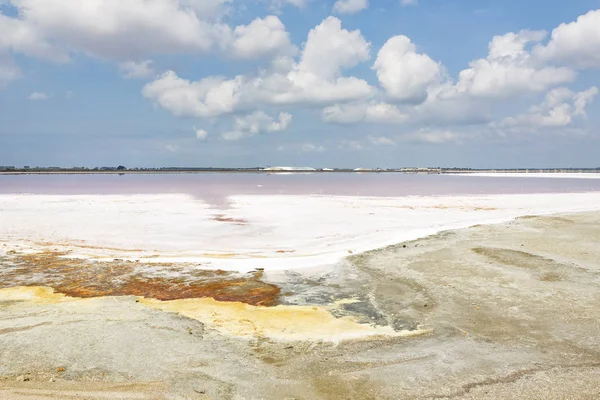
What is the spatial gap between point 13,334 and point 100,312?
1564mm

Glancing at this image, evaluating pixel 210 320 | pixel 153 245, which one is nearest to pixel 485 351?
pixel 210 320

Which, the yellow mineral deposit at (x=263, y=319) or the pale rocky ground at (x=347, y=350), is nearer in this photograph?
the pale rocky ground at (x=347, y=350)

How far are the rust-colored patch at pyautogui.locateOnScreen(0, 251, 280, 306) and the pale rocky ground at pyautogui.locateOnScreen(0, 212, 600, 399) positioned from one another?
881mm

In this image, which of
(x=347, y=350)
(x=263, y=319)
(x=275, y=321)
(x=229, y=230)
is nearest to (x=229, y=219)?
(x=229, y=230)

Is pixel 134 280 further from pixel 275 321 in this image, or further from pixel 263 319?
pixel 275 321

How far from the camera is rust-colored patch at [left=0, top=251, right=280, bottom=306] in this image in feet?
33.2

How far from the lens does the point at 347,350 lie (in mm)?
6895

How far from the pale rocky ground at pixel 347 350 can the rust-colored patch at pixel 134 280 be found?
0.88 meters

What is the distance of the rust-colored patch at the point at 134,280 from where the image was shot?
1012cm

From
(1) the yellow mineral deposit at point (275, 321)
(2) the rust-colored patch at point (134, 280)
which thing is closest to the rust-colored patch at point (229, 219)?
(2) the rust-colored patch at point (134, 280)

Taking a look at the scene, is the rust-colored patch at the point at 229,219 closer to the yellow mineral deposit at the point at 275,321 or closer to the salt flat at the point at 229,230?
the salt flat at the point at 229,230

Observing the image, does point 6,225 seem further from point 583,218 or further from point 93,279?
point 583,218

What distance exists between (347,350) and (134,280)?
6928mm

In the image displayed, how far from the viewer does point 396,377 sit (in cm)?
598
